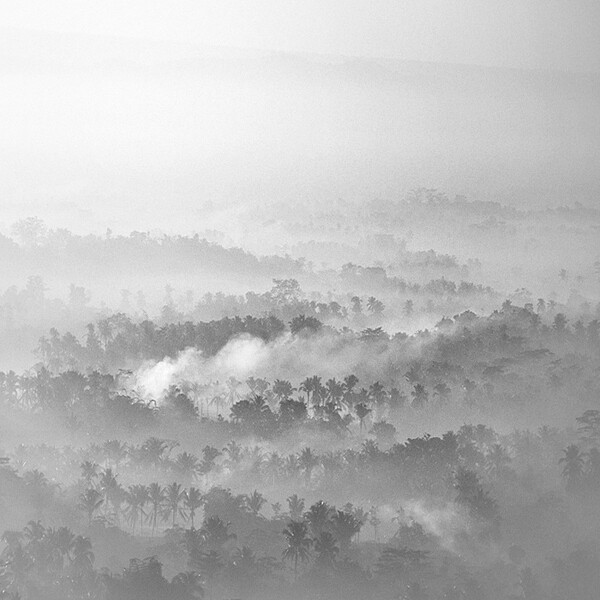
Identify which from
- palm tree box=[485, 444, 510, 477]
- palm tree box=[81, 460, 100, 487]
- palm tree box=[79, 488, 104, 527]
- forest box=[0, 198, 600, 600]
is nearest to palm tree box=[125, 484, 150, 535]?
forest box=[0, 198, 600, 600]

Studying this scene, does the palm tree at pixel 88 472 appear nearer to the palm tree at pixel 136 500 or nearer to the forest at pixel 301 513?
the forest at pixel 301 513

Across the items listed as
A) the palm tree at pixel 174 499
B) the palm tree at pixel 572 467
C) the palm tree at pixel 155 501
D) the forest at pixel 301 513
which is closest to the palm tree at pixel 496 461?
the forest at pixel 301 513

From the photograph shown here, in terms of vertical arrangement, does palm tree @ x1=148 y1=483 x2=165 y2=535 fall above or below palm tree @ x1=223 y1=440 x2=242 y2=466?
below

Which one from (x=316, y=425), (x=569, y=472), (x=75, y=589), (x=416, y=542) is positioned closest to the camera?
(x=75, y=589)

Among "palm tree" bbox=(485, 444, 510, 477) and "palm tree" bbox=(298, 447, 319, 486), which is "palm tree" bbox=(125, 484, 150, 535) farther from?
"palm tree" bbox=(485, 444, 510, 477)

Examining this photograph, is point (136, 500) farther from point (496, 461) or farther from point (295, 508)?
point (496, 461)

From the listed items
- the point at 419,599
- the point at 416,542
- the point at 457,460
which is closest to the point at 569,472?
the point at 457,460

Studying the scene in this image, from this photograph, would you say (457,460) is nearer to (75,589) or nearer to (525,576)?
(525,576)

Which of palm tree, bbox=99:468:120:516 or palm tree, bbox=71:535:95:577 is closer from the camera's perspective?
palm tree, bbox=71:535:95:577
